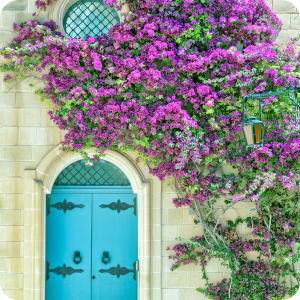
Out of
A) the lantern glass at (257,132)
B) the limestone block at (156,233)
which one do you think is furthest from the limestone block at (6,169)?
the lantern glass at (257,132)

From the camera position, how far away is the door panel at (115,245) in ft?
18.7

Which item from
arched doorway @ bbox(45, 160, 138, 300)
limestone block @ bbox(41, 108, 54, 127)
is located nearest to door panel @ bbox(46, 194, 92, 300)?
arched doorway @ bbox(45, 160, 138, 300)

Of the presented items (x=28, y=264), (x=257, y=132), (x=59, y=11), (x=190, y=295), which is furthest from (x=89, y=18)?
(x=190, y=295)

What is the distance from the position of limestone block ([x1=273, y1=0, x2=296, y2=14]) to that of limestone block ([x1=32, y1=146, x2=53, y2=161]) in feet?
14.7

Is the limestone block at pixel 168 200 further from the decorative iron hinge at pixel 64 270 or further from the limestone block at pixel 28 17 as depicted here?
the limestone block at pixel 28 17

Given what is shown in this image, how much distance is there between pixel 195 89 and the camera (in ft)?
18.1

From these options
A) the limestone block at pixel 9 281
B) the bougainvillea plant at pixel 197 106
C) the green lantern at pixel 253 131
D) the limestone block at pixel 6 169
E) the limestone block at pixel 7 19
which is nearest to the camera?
the green lantern at pixel 253 131

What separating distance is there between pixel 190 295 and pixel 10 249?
2994mm

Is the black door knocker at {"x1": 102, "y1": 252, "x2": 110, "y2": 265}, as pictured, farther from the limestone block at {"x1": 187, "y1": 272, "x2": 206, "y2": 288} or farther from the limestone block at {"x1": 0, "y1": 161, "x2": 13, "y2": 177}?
the limestone block at {"x1": 0, "y1": 161, "x2": 13, "y2": 177}

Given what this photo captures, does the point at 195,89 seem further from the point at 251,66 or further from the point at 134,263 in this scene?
the point at 134,263

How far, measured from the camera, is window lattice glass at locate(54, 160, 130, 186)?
588 cm

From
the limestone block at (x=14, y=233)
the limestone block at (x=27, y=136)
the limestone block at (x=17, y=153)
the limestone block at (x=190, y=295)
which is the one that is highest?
the limestone block at (x=27, y=136)

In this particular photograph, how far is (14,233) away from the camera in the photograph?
554cm

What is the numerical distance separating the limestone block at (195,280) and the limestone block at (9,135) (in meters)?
3.58
